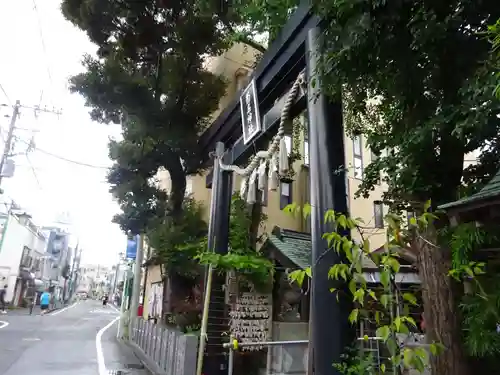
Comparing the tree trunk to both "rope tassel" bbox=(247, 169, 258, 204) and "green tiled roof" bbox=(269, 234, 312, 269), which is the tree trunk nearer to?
"rope tassel" bbox=(247, 169, 258, 204)

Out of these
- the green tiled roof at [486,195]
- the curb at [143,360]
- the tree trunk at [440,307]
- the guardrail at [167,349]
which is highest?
the green tiled roof at [486,195]

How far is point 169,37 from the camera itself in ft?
37.7

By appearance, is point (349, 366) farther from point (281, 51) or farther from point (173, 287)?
point (173, 287)

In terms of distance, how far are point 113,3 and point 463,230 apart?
35.6 ft

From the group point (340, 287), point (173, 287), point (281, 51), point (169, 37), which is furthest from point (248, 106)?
point (173, 287)

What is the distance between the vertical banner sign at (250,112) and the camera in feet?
22.0

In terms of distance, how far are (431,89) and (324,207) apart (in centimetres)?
167

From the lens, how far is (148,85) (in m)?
11.3

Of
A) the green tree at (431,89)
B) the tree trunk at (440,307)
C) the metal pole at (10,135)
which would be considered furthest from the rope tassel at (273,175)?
the metal pole at (10,135)

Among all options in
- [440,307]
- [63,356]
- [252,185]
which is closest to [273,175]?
[252,185]

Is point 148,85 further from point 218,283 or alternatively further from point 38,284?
point 38,284

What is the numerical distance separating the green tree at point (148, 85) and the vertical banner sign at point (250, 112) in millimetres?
4111

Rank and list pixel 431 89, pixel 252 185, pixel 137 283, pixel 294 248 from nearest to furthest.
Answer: pixel 431 89 → pixel 252 185 → pixel 294 248 → pixel 137 283

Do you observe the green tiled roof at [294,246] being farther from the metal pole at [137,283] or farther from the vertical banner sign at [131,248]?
the vertical banner sign at [131,248]
